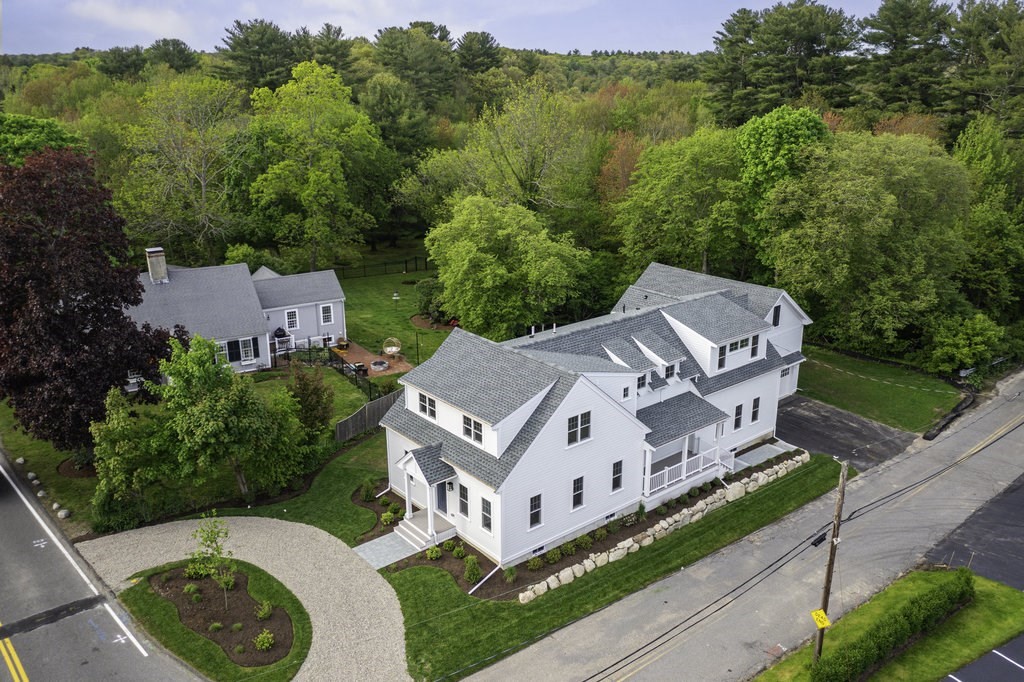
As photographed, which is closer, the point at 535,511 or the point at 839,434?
the point at 535,511

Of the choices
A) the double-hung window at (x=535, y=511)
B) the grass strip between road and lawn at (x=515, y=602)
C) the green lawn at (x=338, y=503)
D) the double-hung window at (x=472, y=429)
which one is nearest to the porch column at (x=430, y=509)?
the grass strip between road and lawn at (x=515, y=602)

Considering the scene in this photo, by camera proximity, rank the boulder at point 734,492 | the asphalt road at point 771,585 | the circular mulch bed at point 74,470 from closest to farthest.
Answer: the asphalt road at point 771,585, the boulder at point 734,492, the circular mulch bed at point 74,470

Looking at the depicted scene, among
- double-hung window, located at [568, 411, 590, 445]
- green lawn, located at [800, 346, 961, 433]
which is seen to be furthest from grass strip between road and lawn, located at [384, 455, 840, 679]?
green lawn, located at [800, 346, 961, 433]

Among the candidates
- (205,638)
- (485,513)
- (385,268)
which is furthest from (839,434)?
(385,268)

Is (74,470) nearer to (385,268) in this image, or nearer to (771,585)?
(771,585)

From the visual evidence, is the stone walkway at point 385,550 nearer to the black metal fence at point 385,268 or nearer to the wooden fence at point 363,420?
the wooden fence at point 363,420

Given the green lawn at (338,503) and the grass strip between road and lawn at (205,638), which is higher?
the green lawn at (338,503)
